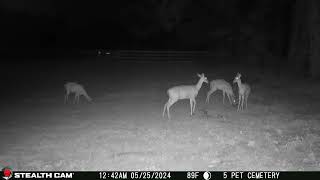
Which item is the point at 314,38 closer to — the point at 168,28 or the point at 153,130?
the point at 153,130

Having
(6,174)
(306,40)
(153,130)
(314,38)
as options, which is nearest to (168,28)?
(306,40)

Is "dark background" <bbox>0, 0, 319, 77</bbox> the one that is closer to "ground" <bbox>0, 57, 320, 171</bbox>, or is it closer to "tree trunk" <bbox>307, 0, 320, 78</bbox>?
"tree trunk" <bbox>307, 0, 320, 78</bbox>

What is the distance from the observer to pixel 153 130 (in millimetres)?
11680

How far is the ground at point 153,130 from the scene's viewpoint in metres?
8.95

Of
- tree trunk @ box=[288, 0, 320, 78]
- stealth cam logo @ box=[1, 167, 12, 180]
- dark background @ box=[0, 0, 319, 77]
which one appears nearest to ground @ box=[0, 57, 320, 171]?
stealth cam logo @ box=[1, 167, 12, 180]

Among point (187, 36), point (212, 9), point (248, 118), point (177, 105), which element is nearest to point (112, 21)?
point (187, 36)

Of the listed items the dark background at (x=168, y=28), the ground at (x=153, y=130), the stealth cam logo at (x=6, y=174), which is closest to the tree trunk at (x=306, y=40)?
the dark background at (x=168, y=28)

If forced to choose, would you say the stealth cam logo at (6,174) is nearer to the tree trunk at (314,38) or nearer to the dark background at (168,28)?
the tree trunk at (314,38)

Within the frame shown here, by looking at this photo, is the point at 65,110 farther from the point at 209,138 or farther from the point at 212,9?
the point at 212,9

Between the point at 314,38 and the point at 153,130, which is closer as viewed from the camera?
the point at 153,130

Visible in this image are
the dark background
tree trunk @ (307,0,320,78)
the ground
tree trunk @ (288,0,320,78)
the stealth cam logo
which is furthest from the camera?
the dark background

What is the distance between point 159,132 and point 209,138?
1372 mm

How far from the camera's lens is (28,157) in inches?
363

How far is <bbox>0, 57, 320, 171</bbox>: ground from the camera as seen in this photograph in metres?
8.95
